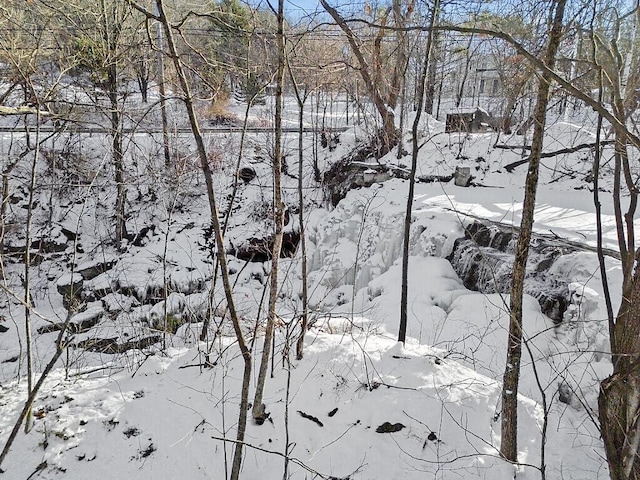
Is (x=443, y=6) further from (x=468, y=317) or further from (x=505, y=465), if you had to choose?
(x=505, y=465)

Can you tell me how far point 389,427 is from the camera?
3068 mm

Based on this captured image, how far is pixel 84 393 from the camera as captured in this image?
3.20 metres

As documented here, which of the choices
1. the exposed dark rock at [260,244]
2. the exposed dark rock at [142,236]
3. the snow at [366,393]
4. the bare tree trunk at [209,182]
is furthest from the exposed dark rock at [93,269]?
the bare tree trunk at [209,182]

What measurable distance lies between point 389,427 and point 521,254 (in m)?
1.61

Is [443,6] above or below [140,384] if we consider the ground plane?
above

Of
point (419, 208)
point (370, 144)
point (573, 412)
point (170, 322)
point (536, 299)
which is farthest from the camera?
point (370, 144)

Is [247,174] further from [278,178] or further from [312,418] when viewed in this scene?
[278,178]

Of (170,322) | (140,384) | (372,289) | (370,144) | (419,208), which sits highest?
(370,144)

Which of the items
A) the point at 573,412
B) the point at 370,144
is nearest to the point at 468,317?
the point at 573,412

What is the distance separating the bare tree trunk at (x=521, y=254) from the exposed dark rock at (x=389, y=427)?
2.34ft

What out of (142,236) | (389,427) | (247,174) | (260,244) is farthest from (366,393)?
(247,174)

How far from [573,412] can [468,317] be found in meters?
2.00

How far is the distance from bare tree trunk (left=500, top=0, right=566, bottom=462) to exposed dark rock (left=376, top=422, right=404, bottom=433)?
714 millimetres

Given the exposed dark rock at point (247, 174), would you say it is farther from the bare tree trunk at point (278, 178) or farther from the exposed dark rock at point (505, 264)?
the bare tree trunk at point (278, 178)
